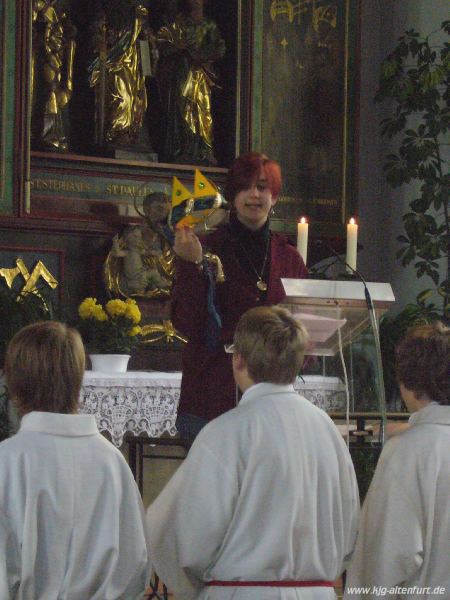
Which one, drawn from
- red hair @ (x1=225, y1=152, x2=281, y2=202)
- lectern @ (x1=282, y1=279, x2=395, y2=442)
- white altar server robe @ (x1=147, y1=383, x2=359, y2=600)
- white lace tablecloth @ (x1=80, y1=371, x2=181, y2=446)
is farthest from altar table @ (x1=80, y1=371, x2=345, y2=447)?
white altar server robe @ (x1=147, y1=383, x2=359, y2=600)

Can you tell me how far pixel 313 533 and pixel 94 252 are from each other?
14.8ft

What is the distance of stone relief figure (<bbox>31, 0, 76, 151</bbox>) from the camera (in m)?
7.35

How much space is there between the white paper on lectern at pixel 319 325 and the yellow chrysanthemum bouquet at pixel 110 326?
304 cm

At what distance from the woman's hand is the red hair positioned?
329 mm

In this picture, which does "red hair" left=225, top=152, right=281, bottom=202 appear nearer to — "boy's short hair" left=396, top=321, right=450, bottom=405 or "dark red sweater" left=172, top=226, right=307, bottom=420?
"dark red sweater" left=172, top=226, right=307, bottom=420

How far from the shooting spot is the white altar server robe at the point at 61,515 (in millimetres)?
2770

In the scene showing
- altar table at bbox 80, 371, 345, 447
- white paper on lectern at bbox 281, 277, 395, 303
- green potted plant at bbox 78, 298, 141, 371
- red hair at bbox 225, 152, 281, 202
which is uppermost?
red hair at bbox 225, 152, 281, 202

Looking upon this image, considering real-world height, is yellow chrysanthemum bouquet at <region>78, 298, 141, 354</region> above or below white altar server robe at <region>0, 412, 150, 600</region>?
above

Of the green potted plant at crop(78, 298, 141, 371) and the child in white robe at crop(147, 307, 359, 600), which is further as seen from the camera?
the green potted plant at crop(78, 298, 141, 371)

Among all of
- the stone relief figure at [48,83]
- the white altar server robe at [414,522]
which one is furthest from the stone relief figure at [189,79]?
the white altar server robe at [414,522]

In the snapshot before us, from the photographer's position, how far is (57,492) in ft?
9.21

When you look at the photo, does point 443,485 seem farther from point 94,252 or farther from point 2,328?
point 94,252

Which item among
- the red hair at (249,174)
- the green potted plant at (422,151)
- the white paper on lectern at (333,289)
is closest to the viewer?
the white paper on lectern at (333,289)

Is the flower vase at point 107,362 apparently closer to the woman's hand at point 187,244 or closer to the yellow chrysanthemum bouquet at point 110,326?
the yellow chrysanthemum bouquet at point 110,326
